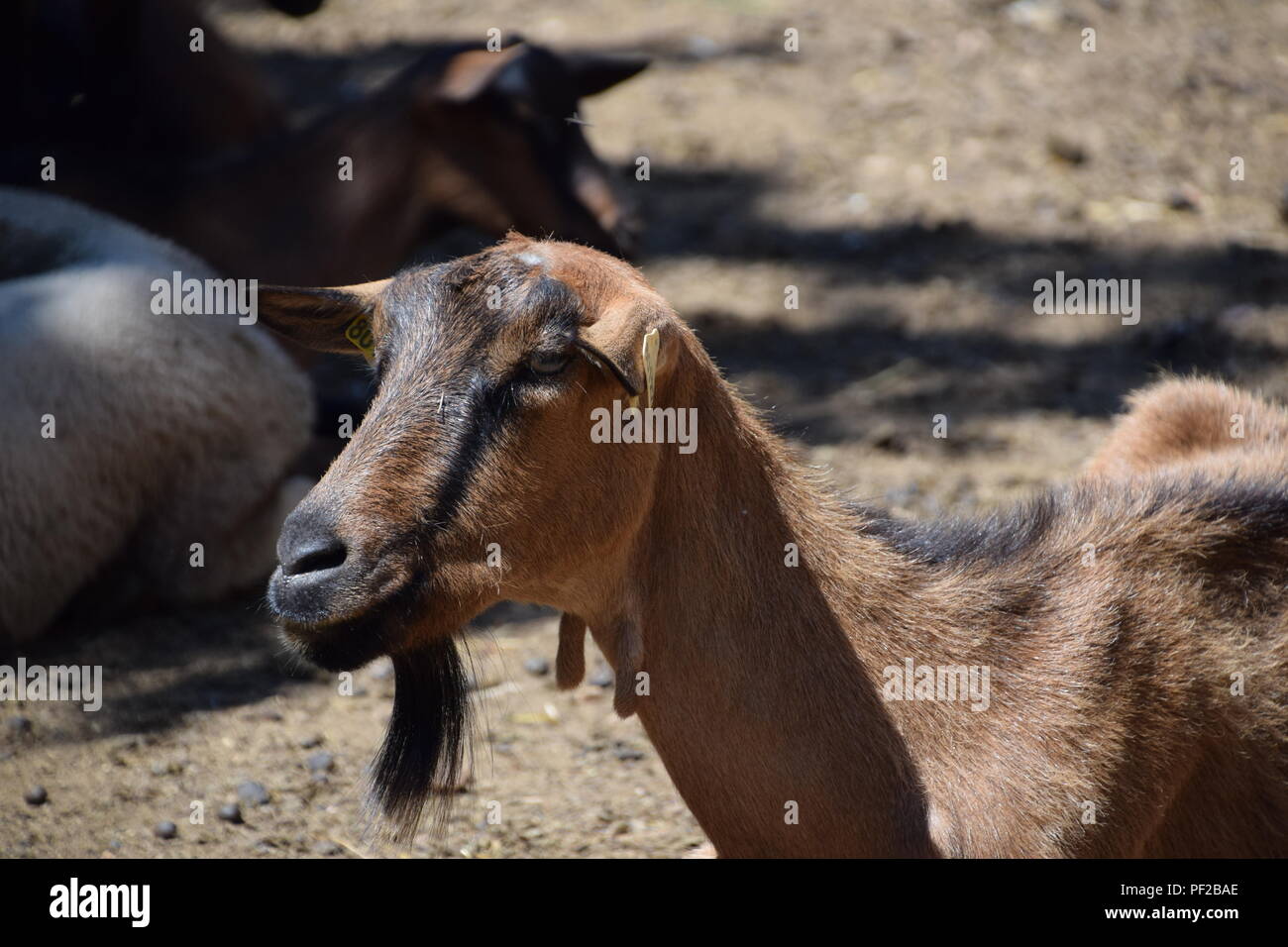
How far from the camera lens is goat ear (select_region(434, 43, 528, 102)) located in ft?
19.6

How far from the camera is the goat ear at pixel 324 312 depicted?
3.20m

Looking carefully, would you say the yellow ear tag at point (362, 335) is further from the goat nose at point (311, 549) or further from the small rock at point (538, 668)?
the small rock at point (538, 668)

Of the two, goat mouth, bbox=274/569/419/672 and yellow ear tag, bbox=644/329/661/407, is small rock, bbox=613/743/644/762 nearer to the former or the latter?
goat mouth, bbox=274/569/419/672

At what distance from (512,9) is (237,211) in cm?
412

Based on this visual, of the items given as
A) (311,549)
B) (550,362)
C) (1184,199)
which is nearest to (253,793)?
(311,549)

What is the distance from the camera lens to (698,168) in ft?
27.6

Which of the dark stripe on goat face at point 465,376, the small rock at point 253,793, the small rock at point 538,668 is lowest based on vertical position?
the small rock at point 253,793

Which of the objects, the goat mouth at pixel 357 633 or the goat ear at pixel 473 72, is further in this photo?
the goat ear at pixel 473 72

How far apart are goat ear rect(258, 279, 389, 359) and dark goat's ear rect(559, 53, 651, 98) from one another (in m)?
3.24

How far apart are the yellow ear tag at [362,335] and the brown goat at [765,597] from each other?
0.03m

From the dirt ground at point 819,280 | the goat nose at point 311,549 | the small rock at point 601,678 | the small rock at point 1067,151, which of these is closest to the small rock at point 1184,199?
the dirt ground at point 819,280

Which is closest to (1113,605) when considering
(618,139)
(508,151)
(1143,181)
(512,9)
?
(508,151)

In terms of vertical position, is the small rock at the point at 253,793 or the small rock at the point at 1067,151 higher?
the small rock at the point at 1067,151

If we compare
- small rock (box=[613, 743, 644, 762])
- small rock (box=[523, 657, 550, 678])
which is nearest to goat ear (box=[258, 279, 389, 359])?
small rock (box=[613, 743, 644, 762])
